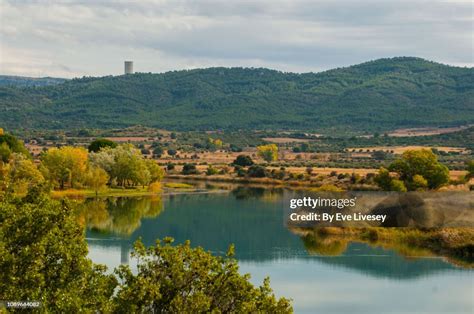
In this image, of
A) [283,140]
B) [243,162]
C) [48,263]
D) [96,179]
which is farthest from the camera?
[283,140]

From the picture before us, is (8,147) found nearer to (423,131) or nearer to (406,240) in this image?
(406,240)

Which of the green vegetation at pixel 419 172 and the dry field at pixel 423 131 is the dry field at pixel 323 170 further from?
the dry field at pixel 423 131

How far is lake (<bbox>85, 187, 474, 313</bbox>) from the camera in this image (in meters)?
32.9

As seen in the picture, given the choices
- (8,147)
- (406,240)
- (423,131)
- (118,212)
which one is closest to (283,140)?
(423,131)

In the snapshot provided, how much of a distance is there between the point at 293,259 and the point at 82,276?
2253 centimetres

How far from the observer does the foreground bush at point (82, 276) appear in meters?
17.8

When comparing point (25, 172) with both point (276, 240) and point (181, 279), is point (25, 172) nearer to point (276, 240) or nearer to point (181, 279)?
point (276, 240)

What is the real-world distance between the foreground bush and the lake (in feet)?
35.3

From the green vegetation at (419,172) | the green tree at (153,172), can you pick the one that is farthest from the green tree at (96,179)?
the green vegetation at (419,172)

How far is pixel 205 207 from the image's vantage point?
59.8m

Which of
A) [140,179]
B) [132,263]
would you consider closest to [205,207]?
[140,179]

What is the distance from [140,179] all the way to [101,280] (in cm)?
5213

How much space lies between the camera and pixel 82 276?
18.9m

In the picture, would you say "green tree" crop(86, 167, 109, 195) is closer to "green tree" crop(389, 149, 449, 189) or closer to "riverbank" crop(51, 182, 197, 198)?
"riverbank" crop(51, 182, 197, 198)
